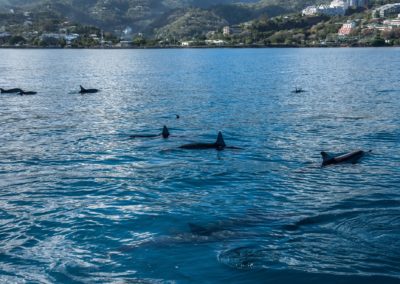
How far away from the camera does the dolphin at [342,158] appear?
27781 mm

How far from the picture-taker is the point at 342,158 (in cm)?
2855

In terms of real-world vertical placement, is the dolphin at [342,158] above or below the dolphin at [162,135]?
below

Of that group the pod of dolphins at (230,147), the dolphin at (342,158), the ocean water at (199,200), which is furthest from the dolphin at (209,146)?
the dolphin at (342,158)

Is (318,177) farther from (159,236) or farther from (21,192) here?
(21,192)

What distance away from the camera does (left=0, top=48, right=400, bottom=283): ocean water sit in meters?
16.2

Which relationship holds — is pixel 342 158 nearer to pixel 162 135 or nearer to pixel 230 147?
pixel 230 147

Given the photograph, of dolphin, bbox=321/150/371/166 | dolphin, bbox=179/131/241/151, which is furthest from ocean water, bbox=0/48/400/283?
dolphin, bbox=179/131/241/151

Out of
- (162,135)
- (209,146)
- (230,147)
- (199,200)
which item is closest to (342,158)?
(230,147)

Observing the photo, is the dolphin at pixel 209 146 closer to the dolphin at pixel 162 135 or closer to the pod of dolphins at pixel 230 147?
the pod of dolphins at pixel 230 147

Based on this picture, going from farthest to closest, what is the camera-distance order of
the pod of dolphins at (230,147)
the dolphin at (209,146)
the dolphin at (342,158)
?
1. the dolphin at (209,146)
2. the pod of dolphins at (230,147)
3. the dolphin at (342,158)

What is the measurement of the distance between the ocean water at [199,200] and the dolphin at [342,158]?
50 centimetres

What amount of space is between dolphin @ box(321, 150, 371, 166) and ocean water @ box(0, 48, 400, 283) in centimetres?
50

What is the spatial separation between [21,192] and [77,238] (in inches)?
259

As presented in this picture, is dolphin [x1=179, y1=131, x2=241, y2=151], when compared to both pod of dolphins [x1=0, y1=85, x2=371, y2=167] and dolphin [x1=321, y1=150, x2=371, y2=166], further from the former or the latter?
dolphin [x1=321, y1=150, x2=371, y2=166]
